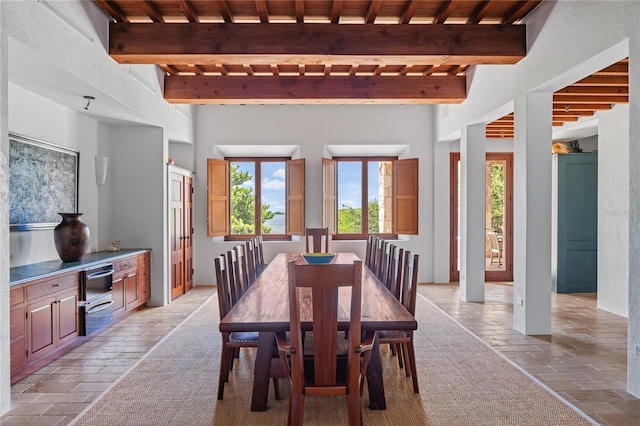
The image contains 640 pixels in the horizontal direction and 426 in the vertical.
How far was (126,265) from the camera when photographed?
5.25 meters

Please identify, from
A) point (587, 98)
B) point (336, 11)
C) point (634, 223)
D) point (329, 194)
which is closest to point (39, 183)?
point (336, 11)

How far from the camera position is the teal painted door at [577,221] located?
6934 millimetres

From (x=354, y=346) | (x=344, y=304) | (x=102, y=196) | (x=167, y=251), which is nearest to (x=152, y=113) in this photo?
(x=102, y=196)

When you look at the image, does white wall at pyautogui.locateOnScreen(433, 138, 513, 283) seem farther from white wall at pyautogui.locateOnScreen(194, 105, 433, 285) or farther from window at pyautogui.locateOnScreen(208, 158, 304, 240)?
window at pyautogui.locateOnScreen(208, 158, 304, 240)

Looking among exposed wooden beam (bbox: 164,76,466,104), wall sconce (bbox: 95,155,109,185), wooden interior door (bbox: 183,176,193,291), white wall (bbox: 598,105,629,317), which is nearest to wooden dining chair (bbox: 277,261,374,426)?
wall sconce (bbox: 95,155,109,185)

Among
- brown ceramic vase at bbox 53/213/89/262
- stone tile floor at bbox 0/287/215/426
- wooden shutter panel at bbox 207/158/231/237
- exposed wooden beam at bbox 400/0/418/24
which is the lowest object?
stone tile floor at bbox 0/287/215/426

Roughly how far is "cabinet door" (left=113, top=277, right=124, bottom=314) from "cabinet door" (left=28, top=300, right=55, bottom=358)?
113cm

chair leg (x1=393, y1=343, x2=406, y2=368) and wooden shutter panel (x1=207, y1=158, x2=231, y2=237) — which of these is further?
wooden shutter panel (x1=207, y1=158, x2=231, y2=237)

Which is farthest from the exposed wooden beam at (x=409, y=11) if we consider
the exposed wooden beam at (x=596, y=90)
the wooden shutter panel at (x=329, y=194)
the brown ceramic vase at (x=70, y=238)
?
the brown ceramic vase at (x=70, y=238)

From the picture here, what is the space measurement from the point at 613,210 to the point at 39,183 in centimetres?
683

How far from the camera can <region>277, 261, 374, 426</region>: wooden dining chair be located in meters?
2.24

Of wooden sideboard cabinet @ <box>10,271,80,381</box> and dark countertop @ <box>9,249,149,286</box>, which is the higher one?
dark countertop @ <box>9,249,149,286</box>

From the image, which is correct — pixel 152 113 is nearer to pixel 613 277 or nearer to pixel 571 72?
pixel 571 72

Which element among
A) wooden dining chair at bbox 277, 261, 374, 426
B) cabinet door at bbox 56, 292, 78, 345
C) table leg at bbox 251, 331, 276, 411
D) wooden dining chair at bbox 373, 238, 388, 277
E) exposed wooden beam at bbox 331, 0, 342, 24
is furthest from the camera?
wooden dining chair at bbox 373, 238, 388, 277
